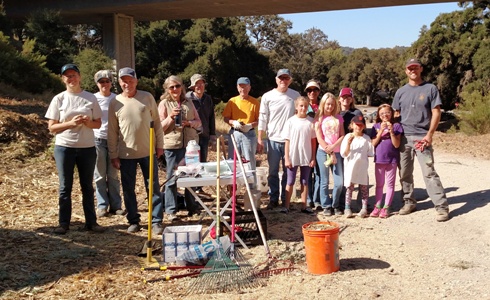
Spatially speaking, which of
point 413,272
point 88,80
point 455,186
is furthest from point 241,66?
point 413,272

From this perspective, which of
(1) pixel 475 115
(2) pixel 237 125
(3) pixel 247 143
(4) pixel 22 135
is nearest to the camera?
(2) pixel 237 125

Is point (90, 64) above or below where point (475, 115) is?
above

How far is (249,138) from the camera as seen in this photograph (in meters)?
7.30

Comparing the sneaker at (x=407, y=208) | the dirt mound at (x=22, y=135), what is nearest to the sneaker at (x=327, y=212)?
the sneaker at (x=407, y=208)

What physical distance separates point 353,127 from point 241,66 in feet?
105

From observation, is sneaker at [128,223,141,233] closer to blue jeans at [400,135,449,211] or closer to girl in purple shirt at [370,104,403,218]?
girl in purple shirt at [370,104,403,218]

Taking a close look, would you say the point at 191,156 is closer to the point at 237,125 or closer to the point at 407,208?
the point at 237,125

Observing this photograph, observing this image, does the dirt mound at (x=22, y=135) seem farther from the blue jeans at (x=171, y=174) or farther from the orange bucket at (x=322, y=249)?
the orange bucket at (x=322, y=249)

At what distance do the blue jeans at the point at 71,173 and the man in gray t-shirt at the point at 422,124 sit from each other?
12.9 ft

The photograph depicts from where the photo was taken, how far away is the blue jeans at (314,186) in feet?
24.1

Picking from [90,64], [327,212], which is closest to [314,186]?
[327,212]

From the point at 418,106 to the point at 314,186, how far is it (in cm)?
187

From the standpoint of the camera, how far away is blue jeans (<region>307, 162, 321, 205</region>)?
7343mm

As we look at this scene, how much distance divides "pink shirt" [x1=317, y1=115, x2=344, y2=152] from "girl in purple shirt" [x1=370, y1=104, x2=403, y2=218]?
489 millimetres
